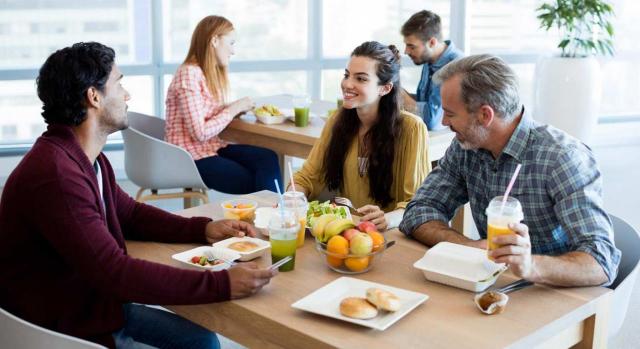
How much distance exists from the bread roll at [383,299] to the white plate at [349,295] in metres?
0.02

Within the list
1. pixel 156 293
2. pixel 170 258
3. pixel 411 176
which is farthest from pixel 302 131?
pixel 156 293

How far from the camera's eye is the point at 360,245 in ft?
6.48

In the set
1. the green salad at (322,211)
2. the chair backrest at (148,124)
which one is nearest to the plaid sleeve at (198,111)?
the chair backrest at (148,124)

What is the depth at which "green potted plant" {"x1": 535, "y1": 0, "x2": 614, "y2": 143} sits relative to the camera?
6.37m

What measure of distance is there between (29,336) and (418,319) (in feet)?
2.45

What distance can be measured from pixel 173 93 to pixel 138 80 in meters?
1.99

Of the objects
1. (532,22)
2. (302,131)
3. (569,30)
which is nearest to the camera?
(302,131)

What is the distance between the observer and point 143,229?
7.45ft

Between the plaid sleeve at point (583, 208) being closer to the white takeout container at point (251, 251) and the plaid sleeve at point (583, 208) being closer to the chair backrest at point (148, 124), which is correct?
the white takeout container at point (251, 251)

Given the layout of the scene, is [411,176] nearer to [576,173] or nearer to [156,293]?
[576,173]

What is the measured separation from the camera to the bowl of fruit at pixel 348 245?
6.49 feet

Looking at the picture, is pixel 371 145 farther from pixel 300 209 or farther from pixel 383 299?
pixel 383 299

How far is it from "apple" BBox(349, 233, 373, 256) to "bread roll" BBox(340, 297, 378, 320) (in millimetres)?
230

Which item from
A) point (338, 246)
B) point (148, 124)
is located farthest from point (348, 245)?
point (148, 124)
